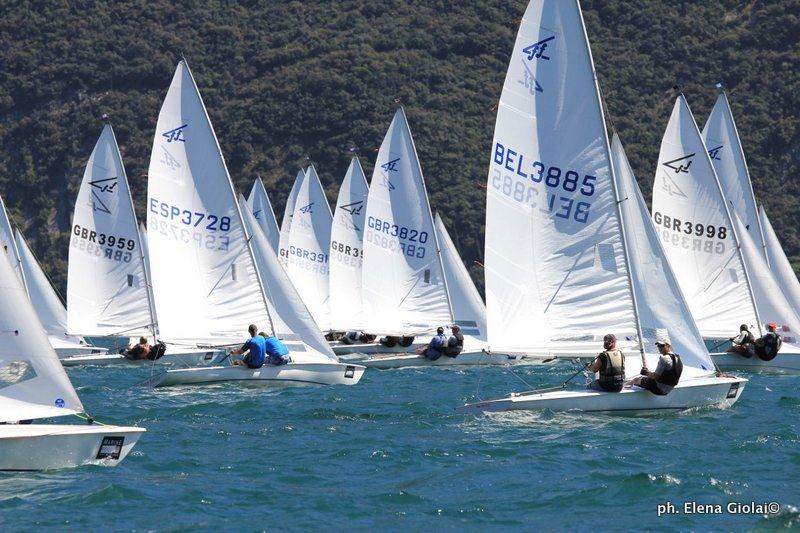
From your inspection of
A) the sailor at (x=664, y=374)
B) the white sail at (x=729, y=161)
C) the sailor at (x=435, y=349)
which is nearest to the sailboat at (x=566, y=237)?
the sailor at (x=664, y=374)

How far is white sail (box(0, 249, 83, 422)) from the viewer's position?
1216 centimetres

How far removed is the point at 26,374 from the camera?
12.2 meters

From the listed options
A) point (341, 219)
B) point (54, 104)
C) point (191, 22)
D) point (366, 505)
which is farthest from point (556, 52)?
point (191, 22)

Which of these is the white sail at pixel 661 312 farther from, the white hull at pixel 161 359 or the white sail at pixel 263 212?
the white sail at pixel 263 212

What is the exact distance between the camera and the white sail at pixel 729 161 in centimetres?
2864

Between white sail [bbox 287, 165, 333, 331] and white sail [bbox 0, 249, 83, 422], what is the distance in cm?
2501

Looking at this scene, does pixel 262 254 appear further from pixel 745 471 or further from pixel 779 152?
pixel 779 152

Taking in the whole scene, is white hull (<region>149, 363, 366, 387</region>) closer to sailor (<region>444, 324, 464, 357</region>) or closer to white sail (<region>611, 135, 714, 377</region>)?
sailor (<region>444, 324, 464, 357</region>)

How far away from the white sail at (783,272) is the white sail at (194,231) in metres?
11.0

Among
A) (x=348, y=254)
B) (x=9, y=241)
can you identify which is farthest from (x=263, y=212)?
(x=9, y=241)

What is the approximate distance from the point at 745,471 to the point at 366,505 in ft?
12.3

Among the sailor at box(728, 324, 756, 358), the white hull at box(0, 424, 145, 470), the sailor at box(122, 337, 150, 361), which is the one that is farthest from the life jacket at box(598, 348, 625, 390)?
the sailor at box(122, 337, 150, 361)

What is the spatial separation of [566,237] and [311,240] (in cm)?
2129

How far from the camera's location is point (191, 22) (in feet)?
270
